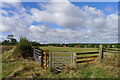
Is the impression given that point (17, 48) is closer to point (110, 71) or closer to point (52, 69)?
point (52, 69)

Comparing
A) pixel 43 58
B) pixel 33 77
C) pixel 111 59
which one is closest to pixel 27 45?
pixel 43 58

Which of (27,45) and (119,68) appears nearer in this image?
(119,68)

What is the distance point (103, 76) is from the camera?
20.4ft

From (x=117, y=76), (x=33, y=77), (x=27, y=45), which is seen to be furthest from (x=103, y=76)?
(x=27, y=45)

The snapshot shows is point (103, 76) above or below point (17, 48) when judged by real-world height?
below

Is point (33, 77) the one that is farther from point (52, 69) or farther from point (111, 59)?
point (111, 59)

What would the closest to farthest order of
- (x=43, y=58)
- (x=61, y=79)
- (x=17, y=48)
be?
(x=61, y=79)
(x=43, y=58)
(x=17, y=48)

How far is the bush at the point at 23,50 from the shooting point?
13.4 meters

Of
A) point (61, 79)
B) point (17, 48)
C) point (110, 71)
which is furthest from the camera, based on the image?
point (17, 48)

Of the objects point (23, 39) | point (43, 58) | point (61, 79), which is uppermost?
point (23, 39)

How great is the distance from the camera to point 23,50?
528 inches

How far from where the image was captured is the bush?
13.4 metres

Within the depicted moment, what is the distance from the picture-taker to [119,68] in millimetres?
7102

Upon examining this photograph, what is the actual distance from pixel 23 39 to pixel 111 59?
32.2 feet
